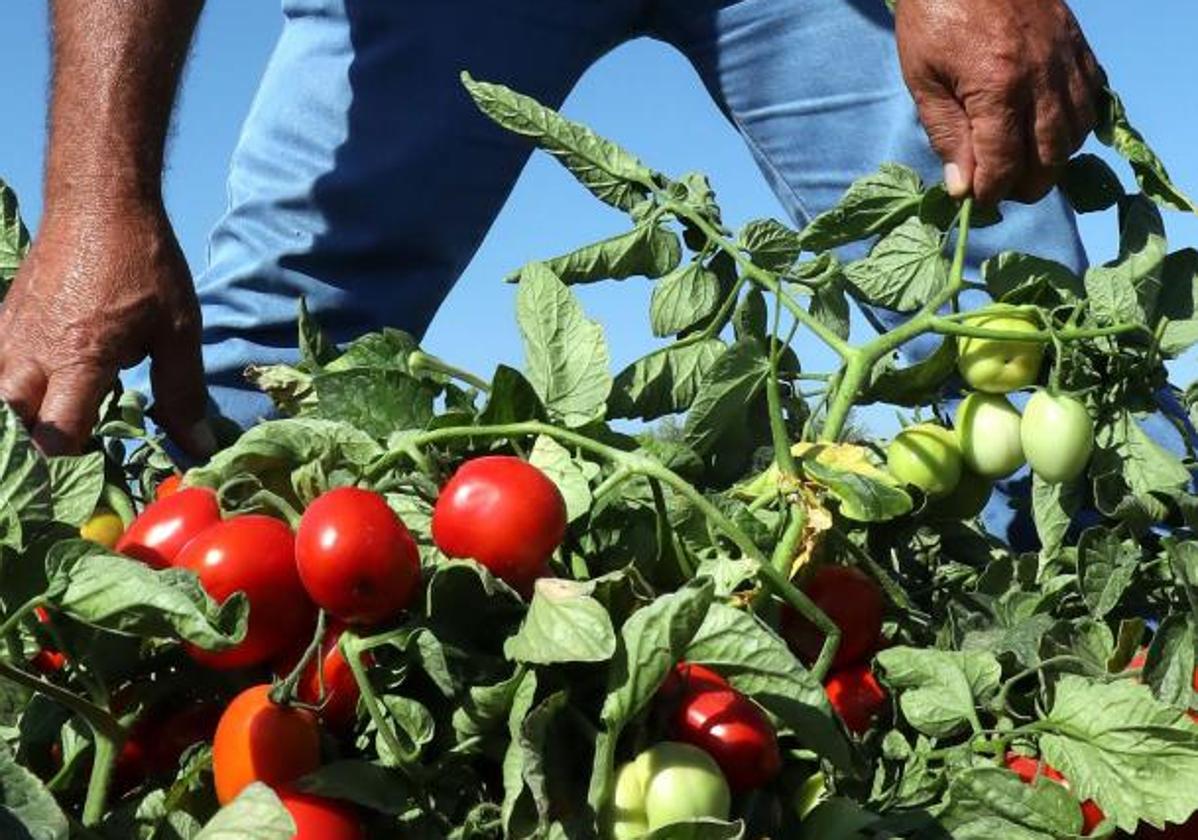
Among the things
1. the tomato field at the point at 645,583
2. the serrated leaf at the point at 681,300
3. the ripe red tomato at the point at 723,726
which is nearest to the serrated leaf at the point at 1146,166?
the tomato field at the point at 645,583

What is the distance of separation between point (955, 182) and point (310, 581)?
80 cm

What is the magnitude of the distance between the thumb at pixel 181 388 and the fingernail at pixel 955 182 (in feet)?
2.10

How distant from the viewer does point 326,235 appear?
6.64 feet

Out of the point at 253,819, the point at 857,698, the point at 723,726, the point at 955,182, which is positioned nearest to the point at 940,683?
the point at 857,698

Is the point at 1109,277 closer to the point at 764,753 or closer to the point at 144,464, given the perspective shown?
the point at 764,753

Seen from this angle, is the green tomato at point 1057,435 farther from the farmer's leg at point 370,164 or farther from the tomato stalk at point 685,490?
the farmer's leg at point 370,164

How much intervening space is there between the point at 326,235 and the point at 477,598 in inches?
47.5

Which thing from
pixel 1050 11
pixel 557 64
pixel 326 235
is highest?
pixel 1050 11

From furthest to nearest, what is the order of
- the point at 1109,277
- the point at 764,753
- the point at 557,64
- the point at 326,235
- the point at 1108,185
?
the point at 557,64, the point at 326,235, the point at 1108,185, the point at 1109,277, the point at 764,753

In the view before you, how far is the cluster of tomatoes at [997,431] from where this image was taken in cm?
120

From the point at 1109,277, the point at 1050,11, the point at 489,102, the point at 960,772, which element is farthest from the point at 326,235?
the point at 960,772

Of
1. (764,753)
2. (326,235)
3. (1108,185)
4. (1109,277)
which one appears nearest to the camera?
(764,753)

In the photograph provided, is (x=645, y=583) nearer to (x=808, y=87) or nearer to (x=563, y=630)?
(x=563, y=630)

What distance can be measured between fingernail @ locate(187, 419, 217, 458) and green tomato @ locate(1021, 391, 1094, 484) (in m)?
0.63
